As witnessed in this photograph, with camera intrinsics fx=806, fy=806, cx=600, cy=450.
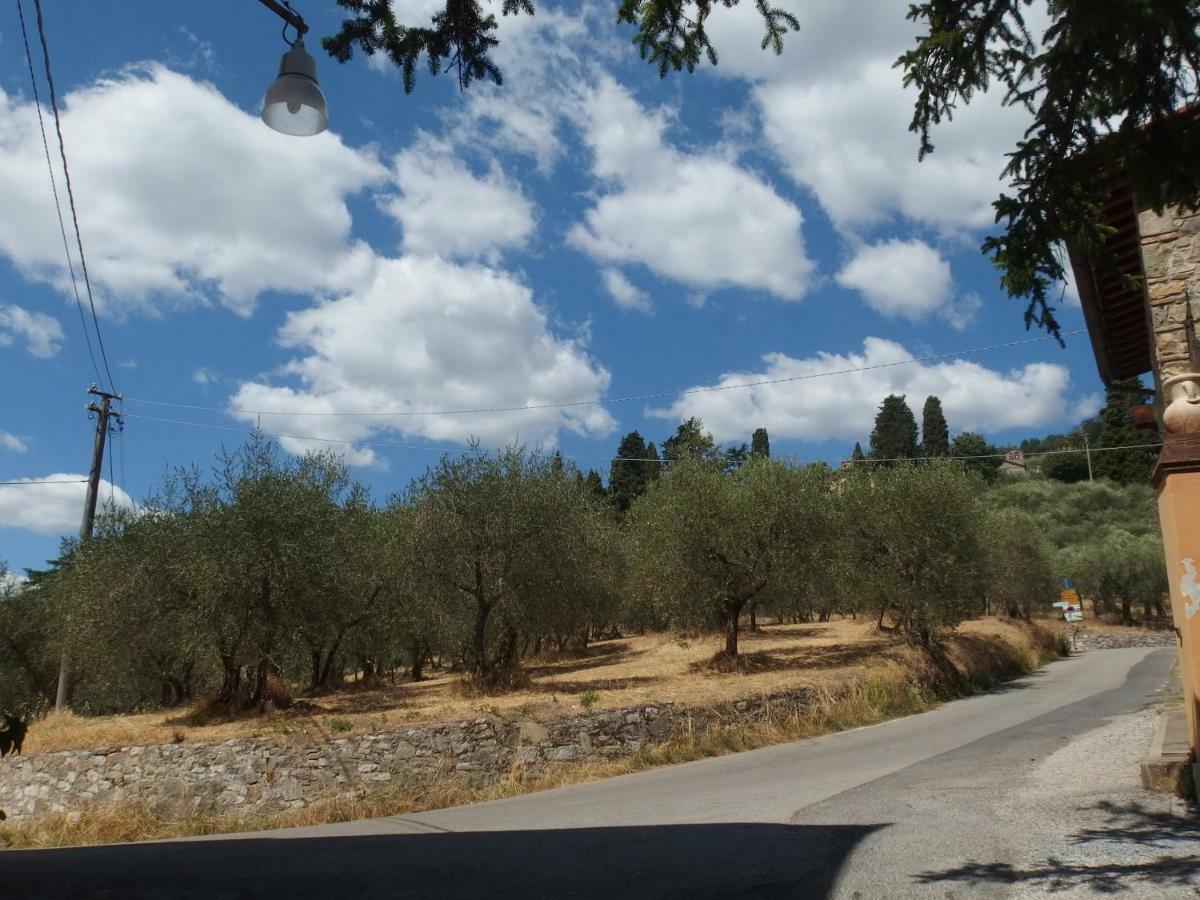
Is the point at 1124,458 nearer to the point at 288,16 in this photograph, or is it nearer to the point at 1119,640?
the point at 1119,640

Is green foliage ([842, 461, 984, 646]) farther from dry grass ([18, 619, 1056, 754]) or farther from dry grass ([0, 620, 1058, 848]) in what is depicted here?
dry grass ([0, 620, 1058, 848])

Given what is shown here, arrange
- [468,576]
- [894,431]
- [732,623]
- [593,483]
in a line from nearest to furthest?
[468,576] < [732,623] < [593,483] < [894,431]

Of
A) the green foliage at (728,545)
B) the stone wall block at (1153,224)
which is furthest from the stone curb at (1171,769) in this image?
the green foliage at (728,545)

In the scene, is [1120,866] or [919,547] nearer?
[1120,866]

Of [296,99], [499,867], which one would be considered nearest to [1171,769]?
[499,867]

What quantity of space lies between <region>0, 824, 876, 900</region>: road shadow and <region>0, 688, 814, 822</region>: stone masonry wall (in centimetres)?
537

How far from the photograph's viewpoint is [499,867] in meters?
6.96

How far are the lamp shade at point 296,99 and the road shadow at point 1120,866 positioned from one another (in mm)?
6680

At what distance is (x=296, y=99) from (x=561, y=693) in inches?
641

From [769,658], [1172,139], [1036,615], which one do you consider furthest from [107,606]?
[1036,615]

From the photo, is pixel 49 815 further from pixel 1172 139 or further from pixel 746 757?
pixel 1172 139

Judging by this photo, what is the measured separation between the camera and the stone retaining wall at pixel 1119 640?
4553 cm

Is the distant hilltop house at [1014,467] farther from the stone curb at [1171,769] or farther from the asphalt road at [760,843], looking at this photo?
the stone curb at [1171,769]

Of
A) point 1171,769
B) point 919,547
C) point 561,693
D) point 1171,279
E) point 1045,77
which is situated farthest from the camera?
point 919,547
